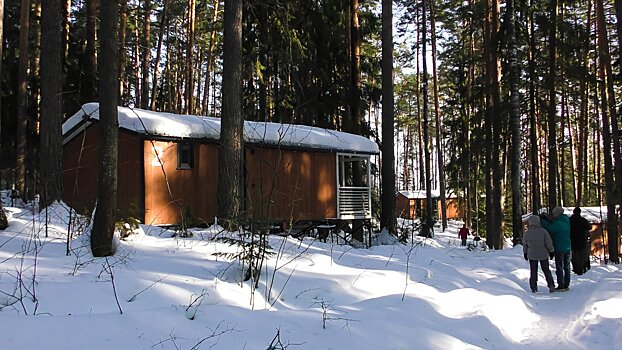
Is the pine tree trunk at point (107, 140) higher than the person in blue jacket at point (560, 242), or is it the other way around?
the pine tree trunk at point (107, 140)

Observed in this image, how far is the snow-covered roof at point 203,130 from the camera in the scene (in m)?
11.8

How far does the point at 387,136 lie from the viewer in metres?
14.9

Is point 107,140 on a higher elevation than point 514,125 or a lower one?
lower

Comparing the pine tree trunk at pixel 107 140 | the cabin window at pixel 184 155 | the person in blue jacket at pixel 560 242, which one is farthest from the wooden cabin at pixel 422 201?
the pine tree trunk at pixel 107 140

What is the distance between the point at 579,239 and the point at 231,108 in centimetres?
844

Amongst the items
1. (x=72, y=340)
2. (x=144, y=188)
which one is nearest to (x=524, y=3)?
(x=144, y=188)

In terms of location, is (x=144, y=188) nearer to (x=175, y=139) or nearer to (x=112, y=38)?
(x=175, y=139)

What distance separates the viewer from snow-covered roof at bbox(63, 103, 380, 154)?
11.8 metres

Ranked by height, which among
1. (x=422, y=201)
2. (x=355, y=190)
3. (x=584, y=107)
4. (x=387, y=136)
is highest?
(x=584, y=107)

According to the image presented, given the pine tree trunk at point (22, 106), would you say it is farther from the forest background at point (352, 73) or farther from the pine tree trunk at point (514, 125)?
the pine tree trunk at point (514, 125)

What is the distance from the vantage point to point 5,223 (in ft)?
24.5

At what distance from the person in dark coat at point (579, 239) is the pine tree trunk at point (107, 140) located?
32.0 feet

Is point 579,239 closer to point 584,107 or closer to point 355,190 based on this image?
point 355,190

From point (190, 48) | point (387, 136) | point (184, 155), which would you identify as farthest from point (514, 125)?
point (190, 48)
